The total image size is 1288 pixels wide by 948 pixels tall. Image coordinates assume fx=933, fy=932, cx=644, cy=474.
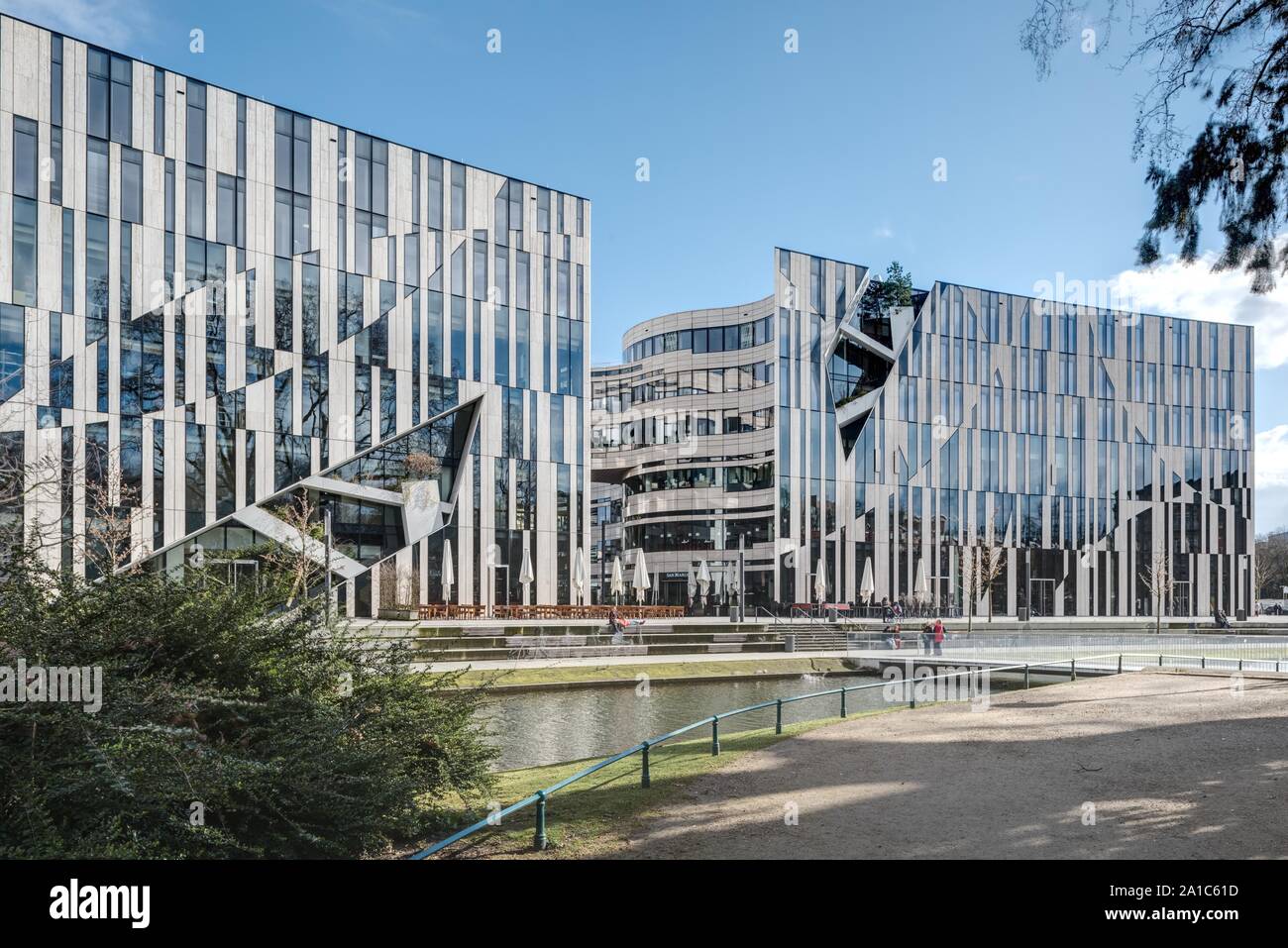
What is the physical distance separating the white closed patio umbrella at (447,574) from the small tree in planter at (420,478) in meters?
2.29

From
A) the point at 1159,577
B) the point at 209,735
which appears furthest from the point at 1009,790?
the point at 1159,577

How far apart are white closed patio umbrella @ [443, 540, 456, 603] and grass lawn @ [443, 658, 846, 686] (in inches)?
512

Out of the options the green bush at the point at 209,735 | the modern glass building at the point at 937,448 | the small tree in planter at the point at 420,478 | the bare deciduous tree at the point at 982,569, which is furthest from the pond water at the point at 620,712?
the bare deciduous tree at the point at 982,569

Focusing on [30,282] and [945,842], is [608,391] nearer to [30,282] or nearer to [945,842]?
[30,282]

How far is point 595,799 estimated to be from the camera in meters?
10.4

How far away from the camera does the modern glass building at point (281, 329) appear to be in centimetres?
3391

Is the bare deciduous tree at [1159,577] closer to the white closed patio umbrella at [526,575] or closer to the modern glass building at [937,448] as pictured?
the modern glass building at [937,448]

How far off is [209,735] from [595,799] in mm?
4132

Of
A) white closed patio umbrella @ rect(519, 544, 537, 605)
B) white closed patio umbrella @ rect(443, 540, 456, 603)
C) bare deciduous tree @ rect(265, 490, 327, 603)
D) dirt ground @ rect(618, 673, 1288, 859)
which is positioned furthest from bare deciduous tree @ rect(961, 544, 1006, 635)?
dirt ground @ rect(618, 673, 1288, 859)
